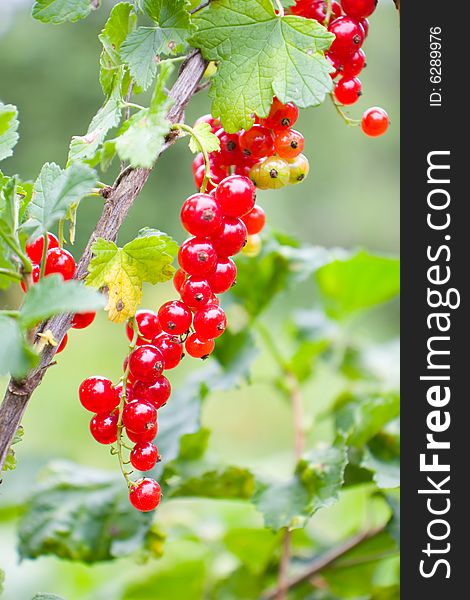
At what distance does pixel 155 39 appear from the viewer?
0.55 meters

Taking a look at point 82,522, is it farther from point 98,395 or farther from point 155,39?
point 155,39

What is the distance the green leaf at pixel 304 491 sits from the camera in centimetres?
73

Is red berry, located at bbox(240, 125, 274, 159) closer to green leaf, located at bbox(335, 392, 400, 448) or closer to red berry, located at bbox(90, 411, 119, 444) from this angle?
red berry, located at bbox(90, 411, 119, 444)

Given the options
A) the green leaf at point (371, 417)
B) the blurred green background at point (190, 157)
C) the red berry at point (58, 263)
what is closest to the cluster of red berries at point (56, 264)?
the red berry at point (58, 263)

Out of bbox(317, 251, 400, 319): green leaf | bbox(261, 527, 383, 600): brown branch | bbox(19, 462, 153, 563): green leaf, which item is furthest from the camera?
bbox(317, 251, 400, 319): green leaf

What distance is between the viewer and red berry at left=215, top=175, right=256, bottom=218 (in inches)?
20.6

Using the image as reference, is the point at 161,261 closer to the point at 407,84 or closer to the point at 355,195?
the point at 407,84

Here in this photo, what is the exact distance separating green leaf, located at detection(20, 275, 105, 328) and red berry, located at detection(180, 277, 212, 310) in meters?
0.11

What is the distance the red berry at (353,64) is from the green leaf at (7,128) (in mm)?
275

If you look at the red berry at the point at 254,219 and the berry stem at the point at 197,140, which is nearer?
the berry stem at the point at 197,140

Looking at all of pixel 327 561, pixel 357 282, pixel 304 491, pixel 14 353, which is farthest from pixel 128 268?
pixel 357 282

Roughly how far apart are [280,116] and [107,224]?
167 mm

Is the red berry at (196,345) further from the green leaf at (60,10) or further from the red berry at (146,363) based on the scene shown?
the green leaf at (60,10)

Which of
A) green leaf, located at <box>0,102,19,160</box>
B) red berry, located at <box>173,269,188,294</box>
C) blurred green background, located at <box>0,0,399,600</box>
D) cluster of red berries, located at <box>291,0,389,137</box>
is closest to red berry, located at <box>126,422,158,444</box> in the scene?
red berry, located at <box>173,269,188,294</box>
